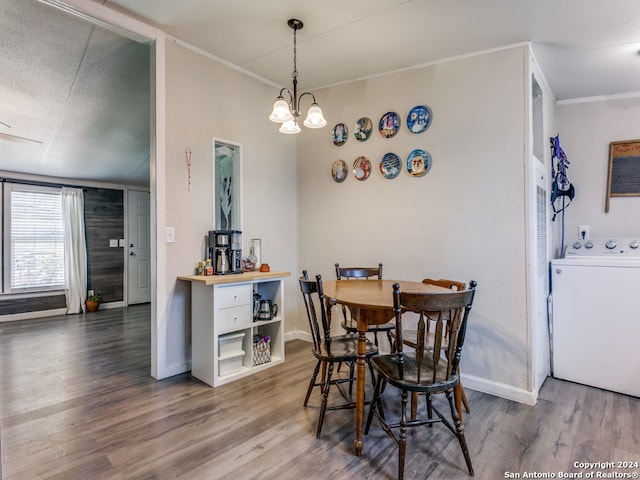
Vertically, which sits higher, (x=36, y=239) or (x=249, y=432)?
(x=36, y=239)

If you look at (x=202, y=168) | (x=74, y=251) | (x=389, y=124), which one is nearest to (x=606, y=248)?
(x=389, y=124)

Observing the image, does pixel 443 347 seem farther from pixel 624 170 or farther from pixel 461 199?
pixel 624 170

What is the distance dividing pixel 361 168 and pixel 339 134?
1.44 feet

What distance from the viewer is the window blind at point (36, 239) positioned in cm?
542

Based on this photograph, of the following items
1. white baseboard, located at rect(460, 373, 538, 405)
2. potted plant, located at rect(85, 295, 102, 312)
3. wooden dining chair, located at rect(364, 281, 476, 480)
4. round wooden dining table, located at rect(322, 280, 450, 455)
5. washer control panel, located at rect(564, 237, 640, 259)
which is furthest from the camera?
potted plant, located at rect(85, 295, 102, 312)

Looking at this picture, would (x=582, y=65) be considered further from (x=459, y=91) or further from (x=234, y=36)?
(x=234, y=36)

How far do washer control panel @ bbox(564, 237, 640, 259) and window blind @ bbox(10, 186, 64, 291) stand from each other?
7233 millimetres

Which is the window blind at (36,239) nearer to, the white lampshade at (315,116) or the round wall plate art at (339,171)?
the round wall plate art at (339,171)

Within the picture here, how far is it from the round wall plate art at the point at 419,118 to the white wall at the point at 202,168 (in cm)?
137

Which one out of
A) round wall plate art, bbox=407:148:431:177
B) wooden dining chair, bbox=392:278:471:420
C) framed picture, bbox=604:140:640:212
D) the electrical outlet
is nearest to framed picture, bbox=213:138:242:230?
round wall plate art, bbox=407:148:431:177

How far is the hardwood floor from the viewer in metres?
1.65

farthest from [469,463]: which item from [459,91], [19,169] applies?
[19,169]

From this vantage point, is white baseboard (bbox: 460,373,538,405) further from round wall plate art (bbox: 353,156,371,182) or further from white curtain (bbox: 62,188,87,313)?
white curtain (bbox: 62,188,87,313)

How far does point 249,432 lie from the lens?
6.40 ft
